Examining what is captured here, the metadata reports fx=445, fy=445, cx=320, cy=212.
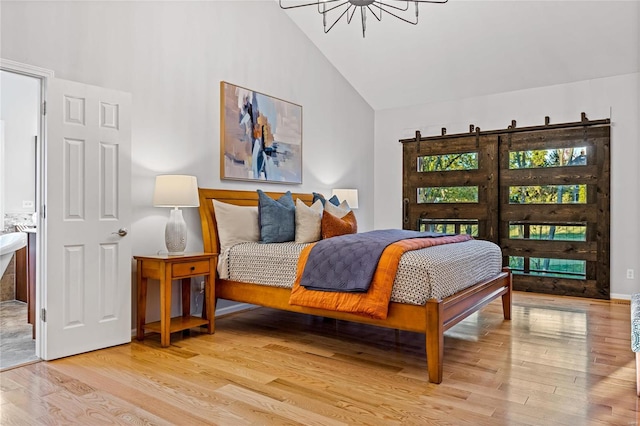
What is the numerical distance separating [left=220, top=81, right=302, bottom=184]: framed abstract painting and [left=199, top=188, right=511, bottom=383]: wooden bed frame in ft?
0.82

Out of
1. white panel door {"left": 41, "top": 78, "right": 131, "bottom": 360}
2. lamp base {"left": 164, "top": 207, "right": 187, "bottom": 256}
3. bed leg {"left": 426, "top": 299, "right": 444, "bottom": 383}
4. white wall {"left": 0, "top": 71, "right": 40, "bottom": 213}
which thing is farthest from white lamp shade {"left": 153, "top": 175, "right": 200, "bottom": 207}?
white wall {"left": 0, "top": 71, "right": 40, "bottom": 213}

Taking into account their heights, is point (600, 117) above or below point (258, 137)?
above

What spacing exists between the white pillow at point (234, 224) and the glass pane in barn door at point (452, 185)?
10.0 feet

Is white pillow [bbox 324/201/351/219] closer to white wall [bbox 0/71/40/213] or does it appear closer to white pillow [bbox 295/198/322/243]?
white pillow [bbox 295/198/322/243]

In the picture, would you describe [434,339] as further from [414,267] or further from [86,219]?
[86,219]

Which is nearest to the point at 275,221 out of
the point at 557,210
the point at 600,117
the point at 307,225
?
the point at 307,225

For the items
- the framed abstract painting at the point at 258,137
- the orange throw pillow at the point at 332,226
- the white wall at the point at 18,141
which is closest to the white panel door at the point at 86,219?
the framed abstract painting at the point at 258,137

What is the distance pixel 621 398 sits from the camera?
2.39m

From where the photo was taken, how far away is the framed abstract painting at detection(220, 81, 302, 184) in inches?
175

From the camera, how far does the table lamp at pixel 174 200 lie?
11.7ft

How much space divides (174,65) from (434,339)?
316 centimetres

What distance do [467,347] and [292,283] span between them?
4.56ft

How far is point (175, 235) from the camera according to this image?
357cm

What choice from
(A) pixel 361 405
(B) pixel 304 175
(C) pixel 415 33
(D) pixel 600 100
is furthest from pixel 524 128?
(A) pixel 361 405
